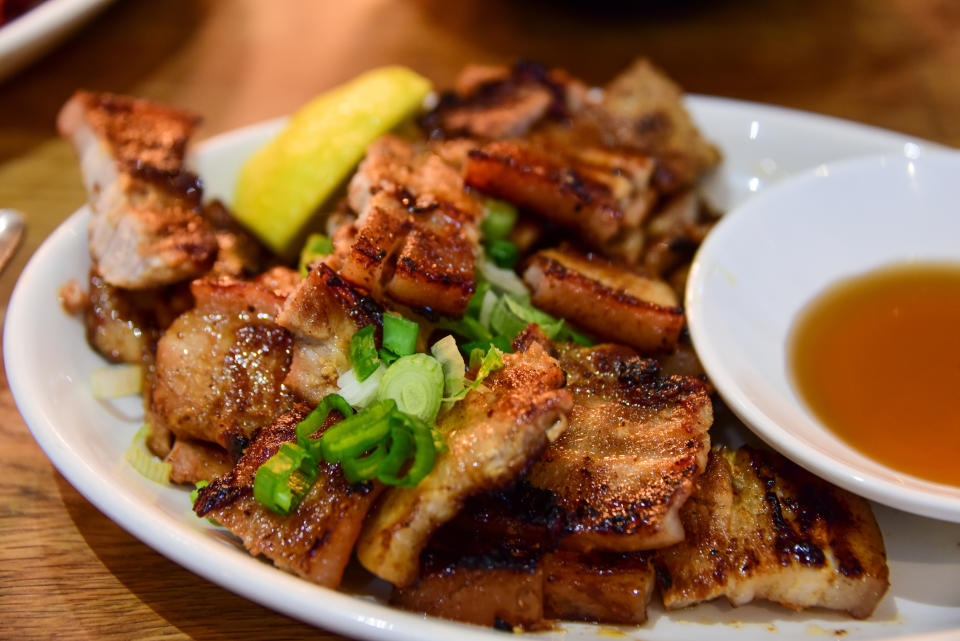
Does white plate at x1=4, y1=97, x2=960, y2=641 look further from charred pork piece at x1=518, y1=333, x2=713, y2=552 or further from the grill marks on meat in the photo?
the grill marks on meat

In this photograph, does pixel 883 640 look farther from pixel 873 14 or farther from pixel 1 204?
pixel 873 14

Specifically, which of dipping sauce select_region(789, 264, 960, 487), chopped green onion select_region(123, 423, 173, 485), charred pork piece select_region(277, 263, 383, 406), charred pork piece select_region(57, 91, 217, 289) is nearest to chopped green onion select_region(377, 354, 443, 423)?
charred pork piece select_region(277, 263, 383, 406)

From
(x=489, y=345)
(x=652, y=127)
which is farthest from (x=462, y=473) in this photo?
(x=652, y=127)

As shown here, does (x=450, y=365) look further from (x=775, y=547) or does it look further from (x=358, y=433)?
(x=775, y=547)

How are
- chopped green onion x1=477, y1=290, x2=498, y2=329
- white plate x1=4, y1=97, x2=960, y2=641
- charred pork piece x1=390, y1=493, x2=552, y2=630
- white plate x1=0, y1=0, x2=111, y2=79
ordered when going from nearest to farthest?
white plate x1=4, y1=97, x2=960, y2=641 → charred pork piece x1=390, y1=493, x2=552, y2=630 → chopped green onion x1=477, y1=290, x2=498, y2=329 → white plate x1=0, y1=0, x2=111, y2=79

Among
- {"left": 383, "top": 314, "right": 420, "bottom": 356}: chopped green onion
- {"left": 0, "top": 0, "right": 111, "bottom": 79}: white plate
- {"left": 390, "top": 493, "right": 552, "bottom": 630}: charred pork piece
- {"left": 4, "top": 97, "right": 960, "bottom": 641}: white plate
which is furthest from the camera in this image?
{"left": 0, "top": 0, "right": 111, "bottom": 79}: white plate

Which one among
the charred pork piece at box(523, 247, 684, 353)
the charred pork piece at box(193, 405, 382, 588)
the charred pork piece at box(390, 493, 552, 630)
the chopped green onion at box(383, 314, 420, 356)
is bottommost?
the charred pork piece at box(390, 493, 552, 630)

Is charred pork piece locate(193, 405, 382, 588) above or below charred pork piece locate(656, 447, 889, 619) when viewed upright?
above

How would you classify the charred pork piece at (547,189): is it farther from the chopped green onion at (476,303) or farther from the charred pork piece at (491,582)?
the charred pork piece at (491,582)
